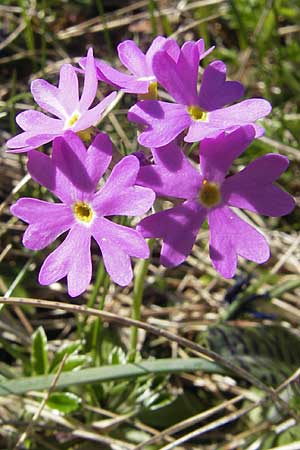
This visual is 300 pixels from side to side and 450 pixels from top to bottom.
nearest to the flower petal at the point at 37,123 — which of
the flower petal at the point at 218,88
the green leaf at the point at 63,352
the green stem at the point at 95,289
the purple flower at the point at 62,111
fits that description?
the purple flower at the point at 62,111

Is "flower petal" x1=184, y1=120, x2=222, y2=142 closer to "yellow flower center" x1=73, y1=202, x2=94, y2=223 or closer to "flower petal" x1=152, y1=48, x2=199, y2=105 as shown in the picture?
"flower petal" x1=152, y1=48, x2=199, y2=105

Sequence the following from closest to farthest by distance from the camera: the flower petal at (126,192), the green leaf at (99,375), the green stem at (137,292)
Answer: the flower petal at (126,192), the green leaf at (99,375), the green stem at (137,292)

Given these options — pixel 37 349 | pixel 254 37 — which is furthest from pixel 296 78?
pixel 37 349

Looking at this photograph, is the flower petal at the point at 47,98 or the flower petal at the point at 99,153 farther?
the flower petal at the point at 47,98

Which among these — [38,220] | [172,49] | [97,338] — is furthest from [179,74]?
[97,338]

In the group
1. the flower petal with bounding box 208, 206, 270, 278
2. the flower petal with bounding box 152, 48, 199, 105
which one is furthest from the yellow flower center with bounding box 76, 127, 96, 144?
the flower petal with bounding box 208, 206, 270, 278

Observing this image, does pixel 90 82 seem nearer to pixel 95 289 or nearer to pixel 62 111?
pixel 62 111

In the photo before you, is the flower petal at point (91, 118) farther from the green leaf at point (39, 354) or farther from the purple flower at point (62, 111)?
the green leaf at point (39, 354)
